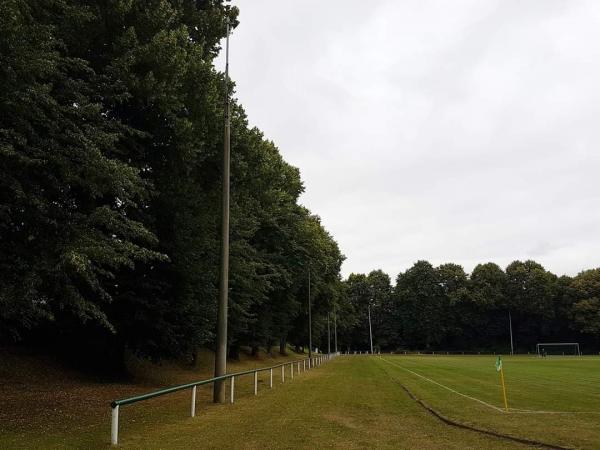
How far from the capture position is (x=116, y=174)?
12641 mm

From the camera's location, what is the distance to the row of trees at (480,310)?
10406 cm

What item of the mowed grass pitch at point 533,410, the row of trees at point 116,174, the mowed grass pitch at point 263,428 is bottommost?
the mowed grass pitch at point 533,410

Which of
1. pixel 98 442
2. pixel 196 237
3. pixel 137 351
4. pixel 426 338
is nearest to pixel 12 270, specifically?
pixel 98 442

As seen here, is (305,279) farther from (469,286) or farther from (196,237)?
(469,286)

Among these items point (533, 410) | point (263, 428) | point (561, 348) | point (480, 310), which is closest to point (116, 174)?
point (263, 428)

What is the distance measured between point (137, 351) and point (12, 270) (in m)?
10.9

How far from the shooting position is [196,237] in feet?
68.4

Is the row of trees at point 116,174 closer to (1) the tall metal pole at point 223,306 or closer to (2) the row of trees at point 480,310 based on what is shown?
(1) the tall metal pole at point 223,306

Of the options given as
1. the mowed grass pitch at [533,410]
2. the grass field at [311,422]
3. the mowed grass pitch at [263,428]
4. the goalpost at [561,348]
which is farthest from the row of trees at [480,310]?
the mowed grass pitch at [263,428]

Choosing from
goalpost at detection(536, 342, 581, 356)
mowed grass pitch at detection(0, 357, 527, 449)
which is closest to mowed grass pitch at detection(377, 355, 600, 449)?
mowed grass pitch at detection(0, 357, 527, 449)

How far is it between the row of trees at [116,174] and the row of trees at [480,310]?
81075 millimetres

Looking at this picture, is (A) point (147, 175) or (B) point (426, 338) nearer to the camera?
(A) point (147, 175)

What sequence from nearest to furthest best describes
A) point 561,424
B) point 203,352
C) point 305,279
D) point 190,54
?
point 561,424, point 190,54, point 203,352, point 305,279

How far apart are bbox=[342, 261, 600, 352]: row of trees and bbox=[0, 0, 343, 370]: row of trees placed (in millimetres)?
81075
